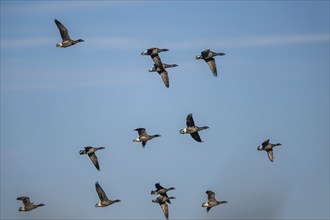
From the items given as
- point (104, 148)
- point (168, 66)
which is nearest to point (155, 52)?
point (168, 66)

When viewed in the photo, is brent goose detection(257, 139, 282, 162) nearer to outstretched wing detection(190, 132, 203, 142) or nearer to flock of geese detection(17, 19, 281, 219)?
flock of geese detection(17, 19, 281, 219)

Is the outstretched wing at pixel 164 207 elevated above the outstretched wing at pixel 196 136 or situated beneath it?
situated beneath

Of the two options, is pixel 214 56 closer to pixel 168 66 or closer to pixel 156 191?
pixel 168 66

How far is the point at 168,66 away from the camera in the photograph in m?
149

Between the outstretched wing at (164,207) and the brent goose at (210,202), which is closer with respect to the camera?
the outstretched wing at (164,207)

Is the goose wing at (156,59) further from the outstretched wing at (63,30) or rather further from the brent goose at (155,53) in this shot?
the outstretched wing at (63,30)

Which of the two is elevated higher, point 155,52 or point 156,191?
point 155,52

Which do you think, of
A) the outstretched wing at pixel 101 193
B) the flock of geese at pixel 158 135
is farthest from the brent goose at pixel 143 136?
the outstretched wing at pixel 101 193

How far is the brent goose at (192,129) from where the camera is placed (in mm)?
146125

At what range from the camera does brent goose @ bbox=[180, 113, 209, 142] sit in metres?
146

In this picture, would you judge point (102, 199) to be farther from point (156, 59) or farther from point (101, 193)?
point (156, 59)

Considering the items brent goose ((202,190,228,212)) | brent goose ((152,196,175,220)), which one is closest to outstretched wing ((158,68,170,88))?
brent goose ((152,196,175,220))

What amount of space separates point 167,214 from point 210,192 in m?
5.44

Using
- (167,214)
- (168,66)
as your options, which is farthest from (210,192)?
(168,66)
